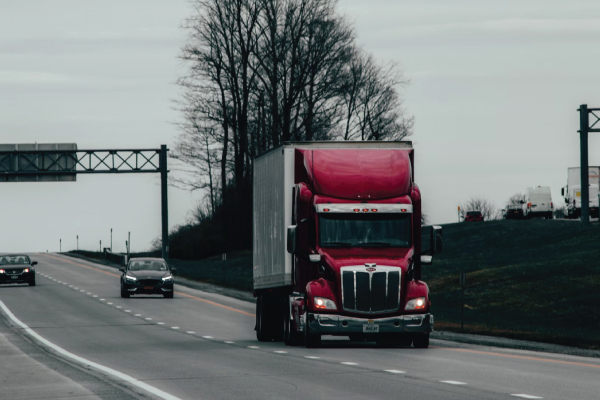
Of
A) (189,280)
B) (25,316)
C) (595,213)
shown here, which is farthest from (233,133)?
Result: (25,316)

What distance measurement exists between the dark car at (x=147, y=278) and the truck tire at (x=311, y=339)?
24.9 meters

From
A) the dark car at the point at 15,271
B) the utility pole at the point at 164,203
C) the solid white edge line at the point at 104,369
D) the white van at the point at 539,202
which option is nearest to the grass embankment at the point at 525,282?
the solid white edge line at the point at 104,369

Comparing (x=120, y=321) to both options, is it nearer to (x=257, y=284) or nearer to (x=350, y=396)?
(x=257, y=284)

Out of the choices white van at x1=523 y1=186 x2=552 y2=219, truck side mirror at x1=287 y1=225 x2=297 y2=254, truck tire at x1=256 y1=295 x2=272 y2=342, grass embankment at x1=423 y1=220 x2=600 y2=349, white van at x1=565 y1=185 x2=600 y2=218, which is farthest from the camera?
white van at x1=523 y1=186 x2=552 y2=219

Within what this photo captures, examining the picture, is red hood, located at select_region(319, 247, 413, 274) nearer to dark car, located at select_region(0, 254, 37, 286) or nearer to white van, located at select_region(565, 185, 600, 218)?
dark car, located at select_region(0, 254, 37, 286)

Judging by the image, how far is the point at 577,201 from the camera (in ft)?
263

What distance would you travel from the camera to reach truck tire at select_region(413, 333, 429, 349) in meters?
22.5

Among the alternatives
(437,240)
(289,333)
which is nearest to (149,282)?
(289,333)

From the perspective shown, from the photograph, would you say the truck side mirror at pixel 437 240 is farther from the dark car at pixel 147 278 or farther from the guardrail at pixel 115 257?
the guardrail at pixel 115 257

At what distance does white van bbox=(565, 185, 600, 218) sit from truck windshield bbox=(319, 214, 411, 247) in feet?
181

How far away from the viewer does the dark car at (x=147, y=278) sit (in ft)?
154

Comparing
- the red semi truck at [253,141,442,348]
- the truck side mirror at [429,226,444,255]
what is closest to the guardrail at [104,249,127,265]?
the red semi truck at [253,141,442,348]

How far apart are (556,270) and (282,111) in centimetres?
2997

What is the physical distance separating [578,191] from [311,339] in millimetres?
59796
